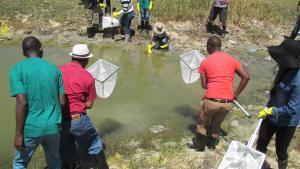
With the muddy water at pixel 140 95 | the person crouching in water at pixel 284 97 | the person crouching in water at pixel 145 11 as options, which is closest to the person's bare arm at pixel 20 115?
the muddy water at pixel 140 95

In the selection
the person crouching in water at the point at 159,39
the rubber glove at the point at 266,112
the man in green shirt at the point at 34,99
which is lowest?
the person crouching in water at the point at 159,39

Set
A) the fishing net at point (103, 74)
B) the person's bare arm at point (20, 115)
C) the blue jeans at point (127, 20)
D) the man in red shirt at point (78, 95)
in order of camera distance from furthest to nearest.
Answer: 1. the blue jeans at point (127, 20)
2. the fishing net at point (103, 74)
3. the man in red shirt at point (78, 95)
4. the person's bare arm at point (20, 115)

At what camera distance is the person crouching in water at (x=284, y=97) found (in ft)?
12.9

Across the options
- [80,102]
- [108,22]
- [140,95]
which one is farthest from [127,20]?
[80,102]

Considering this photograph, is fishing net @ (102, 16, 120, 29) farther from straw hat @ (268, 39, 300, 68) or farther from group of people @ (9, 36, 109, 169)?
straw hat @ (268, 39, 300, 68)

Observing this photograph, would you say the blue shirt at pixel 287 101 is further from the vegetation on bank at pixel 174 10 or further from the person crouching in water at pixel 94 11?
the vegetation on bank at pixel 174 10

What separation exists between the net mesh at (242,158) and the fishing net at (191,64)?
6.68 ft

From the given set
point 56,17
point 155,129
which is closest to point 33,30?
point 56,17

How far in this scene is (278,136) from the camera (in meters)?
4.36

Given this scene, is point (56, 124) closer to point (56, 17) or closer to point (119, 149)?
point (119, 149)

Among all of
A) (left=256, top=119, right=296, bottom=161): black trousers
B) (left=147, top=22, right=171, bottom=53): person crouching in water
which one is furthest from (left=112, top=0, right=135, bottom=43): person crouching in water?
(left=256, top=119, right=296, bottom=161): black trousers

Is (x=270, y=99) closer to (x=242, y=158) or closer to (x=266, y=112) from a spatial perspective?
(x=266, y=112)

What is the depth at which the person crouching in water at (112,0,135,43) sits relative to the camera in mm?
10130

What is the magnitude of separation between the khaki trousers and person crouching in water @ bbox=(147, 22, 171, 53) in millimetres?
4827
